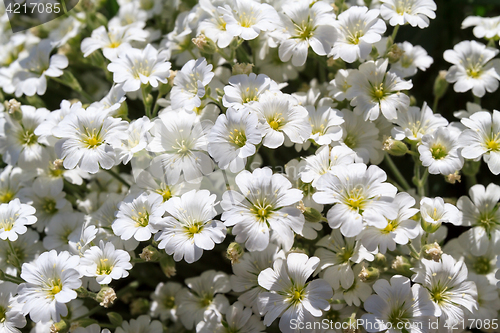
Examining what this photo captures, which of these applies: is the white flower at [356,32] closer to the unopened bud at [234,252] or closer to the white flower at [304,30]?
the white flower at [304,30]

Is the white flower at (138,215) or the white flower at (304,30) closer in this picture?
the white flower at (138,215)

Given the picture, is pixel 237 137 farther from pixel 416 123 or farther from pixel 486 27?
pixel 486 27

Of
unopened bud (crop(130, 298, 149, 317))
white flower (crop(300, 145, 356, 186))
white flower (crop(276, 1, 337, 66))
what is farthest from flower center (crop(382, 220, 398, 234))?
unopened bud (crop(130, 298, 149, 317))

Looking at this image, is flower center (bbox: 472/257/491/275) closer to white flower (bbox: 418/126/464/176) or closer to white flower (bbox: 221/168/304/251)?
white flower (bbox: 418/126/464/176)

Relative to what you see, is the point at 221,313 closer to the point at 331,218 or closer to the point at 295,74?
the point at 331,218

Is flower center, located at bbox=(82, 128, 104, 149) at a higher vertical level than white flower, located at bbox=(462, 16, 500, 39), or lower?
lower

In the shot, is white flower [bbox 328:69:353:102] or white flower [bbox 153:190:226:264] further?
white flower [bbox 328:69:353:102]

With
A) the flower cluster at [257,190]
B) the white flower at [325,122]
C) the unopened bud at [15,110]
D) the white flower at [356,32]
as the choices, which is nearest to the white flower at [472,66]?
the flower cluster at [257,190]
